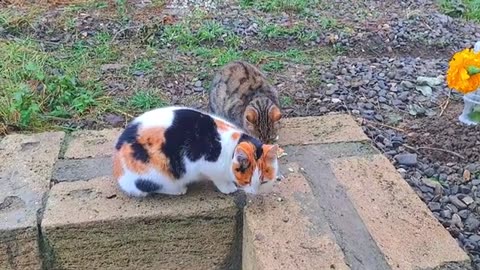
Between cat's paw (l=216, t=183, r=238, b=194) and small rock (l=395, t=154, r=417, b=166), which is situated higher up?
cat's paw (l=216, t=183, r=238, b=194)

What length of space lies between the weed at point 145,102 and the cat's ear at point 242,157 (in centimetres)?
141

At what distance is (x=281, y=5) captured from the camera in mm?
5250

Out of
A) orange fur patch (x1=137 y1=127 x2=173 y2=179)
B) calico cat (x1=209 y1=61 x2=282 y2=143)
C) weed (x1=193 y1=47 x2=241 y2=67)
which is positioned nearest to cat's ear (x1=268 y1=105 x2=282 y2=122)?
calico cat (x1=209 y1=61 x2=282 y2=143)

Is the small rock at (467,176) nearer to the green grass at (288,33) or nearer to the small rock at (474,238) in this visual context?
the small rock at (474,238)

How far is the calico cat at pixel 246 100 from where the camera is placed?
311cm

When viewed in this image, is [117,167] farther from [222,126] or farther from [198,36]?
Answer: [198,36]

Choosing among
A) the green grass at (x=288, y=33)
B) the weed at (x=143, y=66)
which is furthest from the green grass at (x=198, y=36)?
the weed at (x=143, y=66)

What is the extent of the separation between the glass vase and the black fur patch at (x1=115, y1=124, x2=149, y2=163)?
1789mm

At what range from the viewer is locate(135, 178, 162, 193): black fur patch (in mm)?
2461

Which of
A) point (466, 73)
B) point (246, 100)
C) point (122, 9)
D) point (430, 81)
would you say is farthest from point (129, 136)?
point (122, 9)

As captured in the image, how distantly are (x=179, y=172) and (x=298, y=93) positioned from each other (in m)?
1.59

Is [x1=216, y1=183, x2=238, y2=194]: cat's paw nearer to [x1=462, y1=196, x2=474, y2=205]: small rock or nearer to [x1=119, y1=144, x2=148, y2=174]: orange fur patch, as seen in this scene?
[x1=119, y1=144, x2=148, y2=174]: orange fur patch

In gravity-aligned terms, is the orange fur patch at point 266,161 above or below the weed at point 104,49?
above

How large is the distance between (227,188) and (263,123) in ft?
2.09
